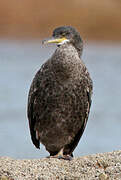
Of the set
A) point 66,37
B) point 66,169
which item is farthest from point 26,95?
point 66,169

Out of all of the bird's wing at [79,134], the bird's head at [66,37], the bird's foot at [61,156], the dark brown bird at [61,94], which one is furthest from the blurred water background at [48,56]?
the bird's head at [66,37]

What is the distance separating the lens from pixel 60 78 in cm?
905

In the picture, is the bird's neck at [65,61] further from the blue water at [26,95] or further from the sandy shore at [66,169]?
A: the blue water at [26,95]

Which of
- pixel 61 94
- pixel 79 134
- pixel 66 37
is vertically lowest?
pixel 79 134

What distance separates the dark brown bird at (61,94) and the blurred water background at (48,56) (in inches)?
134

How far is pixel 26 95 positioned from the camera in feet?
58.5

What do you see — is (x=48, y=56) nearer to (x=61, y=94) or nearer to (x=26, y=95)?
(x=26, y=95)

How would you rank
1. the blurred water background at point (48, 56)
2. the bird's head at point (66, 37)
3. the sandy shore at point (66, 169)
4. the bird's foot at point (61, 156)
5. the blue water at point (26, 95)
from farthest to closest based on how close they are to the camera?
the blurred water background at point (48, 56), the blue water at point (26, 95), the bird's head at point (66, 37), the bird's foot at point (61, 156), the sandy shore at point (66, 169)

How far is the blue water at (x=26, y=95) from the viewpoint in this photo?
13547mm

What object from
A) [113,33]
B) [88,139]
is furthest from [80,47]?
[113,33]

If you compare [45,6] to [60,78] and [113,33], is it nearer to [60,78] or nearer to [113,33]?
[113,33]

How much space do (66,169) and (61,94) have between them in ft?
4.19

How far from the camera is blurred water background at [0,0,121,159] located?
1404 centimetres

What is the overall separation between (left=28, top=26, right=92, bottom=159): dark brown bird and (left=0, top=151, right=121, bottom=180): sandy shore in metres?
0.88
